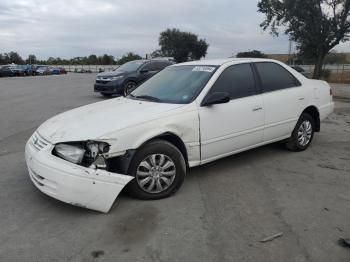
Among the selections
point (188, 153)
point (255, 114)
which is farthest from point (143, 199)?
point (255, 114)

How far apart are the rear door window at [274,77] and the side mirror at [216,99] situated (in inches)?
43.7

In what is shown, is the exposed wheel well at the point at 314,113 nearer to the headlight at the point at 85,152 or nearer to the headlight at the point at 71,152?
the headlight at the point at 85,152


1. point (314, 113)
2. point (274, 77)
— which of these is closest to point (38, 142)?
point (274, 77)

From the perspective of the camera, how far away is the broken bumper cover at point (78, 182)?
3971 millimetres

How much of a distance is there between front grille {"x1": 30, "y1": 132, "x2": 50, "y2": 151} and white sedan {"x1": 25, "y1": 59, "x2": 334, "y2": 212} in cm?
2

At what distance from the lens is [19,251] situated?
347 cm

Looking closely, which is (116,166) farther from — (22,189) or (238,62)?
(238,62)

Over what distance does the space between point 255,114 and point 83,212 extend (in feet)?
9.01

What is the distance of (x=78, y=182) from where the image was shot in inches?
156

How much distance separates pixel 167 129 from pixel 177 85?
1.06m

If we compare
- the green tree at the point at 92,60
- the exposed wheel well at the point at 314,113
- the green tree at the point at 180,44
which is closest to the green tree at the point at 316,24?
the exposed wheel well at the point at 314,113

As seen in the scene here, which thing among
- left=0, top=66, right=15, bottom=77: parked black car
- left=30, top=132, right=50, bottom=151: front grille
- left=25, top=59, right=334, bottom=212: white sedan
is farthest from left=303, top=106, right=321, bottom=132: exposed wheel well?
left=0, top=66, right=15, bottom=77: parked black car

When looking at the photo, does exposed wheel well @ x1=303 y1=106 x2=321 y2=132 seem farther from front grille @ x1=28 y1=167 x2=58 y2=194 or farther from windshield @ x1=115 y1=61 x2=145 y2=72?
windshield @ x1=115 y1=61 x2=145 y2=72

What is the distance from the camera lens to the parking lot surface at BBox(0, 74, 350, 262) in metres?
3.46
